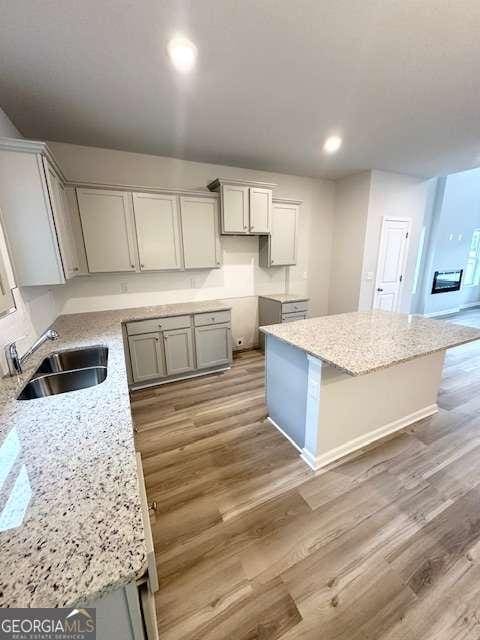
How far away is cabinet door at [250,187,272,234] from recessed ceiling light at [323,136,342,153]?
822mm

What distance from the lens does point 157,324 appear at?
2.96 metres

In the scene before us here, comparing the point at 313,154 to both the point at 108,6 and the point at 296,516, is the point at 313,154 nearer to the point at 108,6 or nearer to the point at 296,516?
the point at 108,6

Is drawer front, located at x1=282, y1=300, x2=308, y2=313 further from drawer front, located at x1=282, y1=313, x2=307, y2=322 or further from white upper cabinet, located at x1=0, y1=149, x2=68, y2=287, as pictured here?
white upper cabinet, located at x1=0, y1=149, x2=68, y2=287

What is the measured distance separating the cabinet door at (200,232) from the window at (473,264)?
6.89 m

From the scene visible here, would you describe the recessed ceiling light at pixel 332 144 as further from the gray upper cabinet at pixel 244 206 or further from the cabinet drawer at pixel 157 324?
the cabinet drawer at pixel 157 324

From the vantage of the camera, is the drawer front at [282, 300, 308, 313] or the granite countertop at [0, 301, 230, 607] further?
→ the drawer front at [282, 300, 308, 313]

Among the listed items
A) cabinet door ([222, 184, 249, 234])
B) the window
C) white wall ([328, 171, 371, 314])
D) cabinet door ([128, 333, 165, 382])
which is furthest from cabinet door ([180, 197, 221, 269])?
the window

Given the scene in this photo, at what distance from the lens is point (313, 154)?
3.22 metres

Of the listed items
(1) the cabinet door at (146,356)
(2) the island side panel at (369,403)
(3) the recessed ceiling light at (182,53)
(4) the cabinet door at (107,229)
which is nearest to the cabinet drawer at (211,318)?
(1) the cabinet door at (146,356)

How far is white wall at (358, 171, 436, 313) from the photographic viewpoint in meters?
4.01

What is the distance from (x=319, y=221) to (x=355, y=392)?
3.44 m

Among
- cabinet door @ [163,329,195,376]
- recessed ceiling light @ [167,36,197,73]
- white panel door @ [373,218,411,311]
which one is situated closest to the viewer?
recessed ceiling light @ [167,36,197,73]

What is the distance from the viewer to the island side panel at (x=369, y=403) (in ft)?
5.98

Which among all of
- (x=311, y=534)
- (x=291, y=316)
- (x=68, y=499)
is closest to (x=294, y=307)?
(x=291, y=316)
